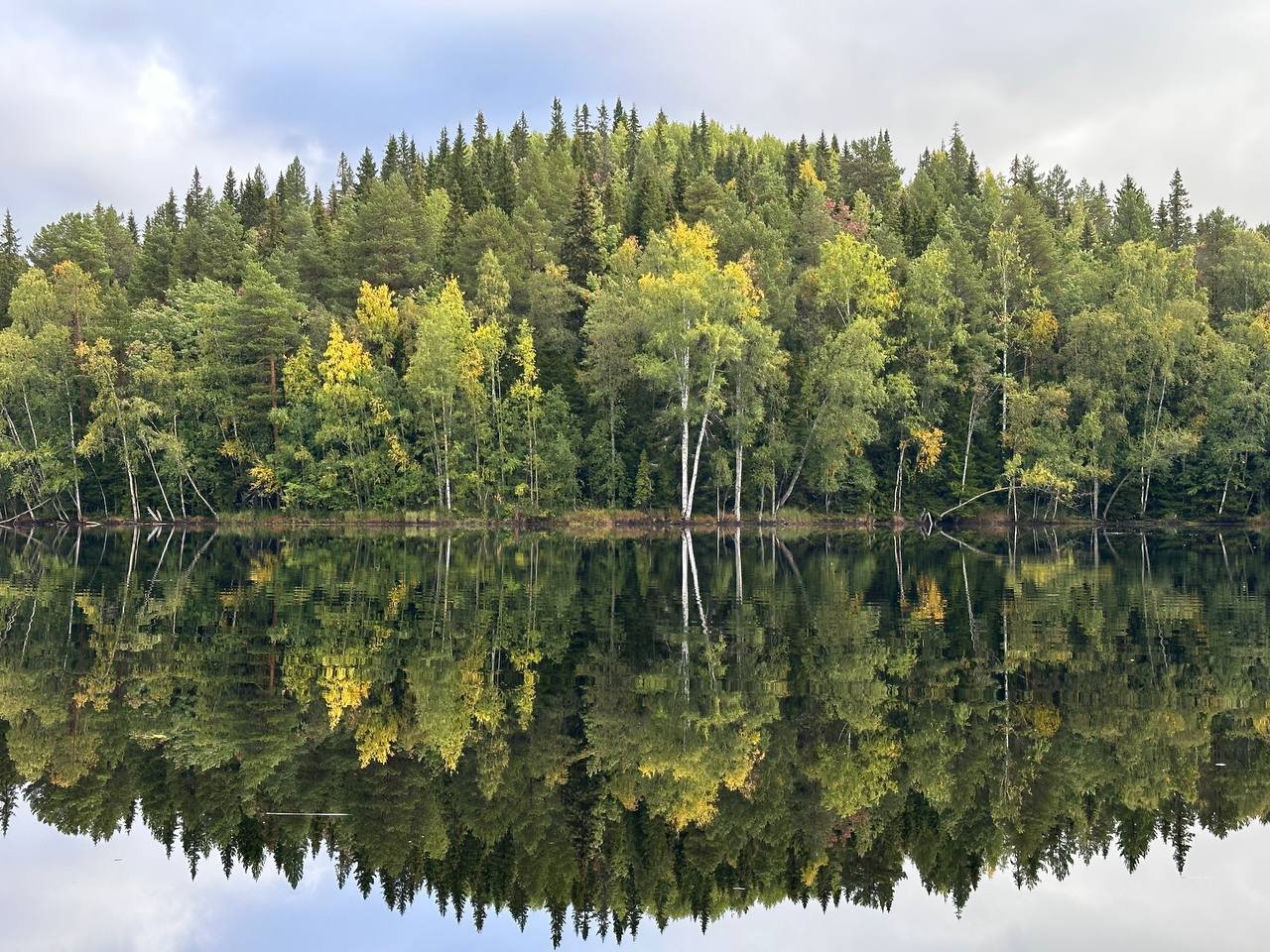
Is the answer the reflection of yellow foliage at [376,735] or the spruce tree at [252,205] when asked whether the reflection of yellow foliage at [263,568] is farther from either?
the spruce tree at [252,205]

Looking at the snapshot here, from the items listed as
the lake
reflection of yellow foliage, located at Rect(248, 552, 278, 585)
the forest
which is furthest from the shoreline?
the lake

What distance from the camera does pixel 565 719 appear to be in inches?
706

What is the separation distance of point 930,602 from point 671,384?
151 feet

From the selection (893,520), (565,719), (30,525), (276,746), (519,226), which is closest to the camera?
(276,746)

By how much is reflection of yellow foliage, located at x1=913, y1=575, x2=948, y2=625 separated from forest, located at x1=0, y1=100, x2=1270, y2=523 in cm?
3883

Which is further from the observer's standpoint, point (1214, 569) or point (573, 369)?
point (573, 369)

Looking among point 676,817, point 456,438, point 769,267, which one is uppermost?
point 769,267

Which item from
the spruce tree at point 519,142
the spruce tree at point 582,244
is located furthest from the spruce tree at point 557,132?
the spruce tree at point 582,244

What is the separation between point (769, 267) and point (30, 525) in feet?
201

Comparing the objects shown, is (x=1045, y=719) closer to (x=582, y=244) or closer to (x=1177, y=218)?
(x=582, y=244)

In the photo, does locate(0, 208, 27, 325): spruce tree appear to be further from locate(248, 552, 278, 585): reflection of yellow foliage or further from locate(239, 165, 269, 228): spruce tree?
locate(248, 552, 278, 585): reflection of yellow foliage

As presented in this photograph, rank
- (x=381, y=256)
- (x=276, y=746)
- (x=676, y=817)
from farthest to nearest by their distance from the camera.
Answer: (x=381, y=256), (x=276, y=746), (x=676, y=817)

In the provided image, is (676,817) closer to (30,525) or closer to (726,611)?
(726,611)

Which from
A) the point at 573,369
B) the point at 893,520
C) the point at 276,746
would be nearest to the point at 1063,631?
the point at 276,746
